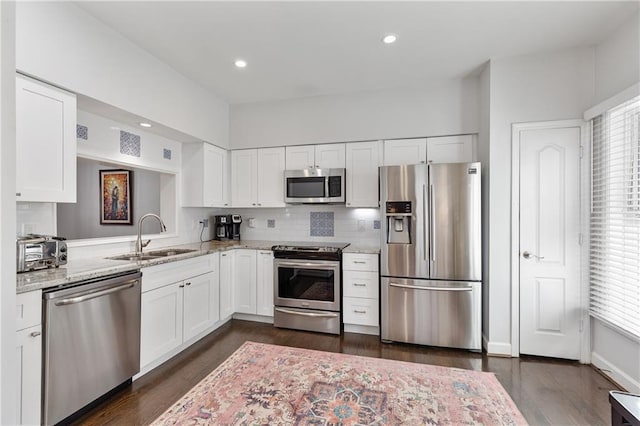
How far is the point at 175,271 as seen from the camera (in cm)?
274

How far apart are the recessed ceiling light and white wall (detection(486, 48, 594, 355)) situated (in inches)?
43.9

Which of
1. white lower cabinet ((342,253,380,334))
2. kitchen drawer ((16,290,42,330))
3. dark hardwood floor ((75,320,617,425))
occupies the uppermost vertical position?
kitchen drawer ((16,290,42,330))

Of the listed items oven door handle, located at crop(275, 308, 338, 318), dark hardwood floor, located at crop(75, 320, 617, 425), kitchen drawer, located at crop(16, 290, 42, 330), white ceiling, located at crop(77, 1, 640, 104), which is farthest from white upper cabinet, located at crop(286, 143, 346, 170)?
kitchen drawer, located at crop(16, 290, 42, 330)

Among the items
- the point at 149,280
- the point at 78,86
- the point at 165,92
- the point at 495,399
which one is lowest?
the point at 495,399

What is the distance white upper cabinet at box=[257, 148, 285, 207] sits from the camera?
12.9 ft

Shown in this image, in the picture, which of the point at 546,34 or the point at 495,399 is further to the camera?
the point at 546,34

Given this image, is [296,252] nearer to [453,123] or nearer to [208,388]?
[208,388]

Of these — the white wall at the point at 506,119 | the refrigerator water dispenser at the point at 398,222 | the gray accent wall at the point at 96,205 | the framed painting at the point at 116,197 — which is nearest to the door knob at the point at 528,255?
the white wall at the point at 506,119

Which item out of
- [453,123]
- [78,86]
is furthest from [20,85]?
[453,123]

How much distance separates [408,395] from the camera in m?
2.16

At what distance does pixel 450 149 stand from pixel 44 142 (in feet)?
11.9

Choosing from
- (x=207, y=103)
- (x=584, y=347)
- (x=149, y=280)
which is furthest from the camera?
(x=207, y=103)

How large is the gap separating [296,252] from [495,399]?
2195 millimetres

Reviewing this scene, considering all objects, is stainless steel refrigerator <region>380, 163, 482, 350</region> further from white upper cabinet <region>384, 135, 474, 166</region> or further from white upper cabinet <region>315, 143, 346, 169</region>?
white upper cabinet <region>315, 143, 346, 169</region>
